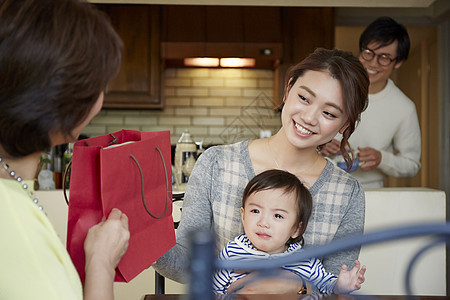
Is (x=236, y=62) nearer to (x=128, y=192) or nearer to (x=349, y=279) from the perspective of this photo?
(x=349, y=279)

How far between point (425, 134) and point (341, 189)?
4.00m

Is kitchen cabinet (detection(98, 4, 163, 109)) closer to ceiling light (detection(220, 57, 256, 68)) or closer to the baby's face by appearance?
ceiling light (detection(220, 57, 256, 68))

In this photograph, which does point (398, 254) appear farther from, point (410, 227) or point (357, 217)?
point (410, 227)

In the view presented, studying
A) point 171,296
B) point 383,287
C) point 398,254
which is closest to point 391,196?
point 398,254

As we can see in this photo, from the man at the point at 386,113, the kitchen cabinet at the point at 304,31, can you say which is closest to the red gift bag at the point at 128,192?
the man at the point at 386,113

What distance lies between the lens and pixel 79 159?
0.92 m

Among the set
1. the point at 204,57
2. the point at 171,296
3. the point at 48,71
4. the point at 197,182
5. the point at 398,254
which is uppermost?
the point at 204,57

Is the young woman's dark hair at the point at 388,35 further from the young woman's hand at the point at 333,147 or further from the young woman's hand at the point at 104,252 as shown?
the young woman's hand at the point at 104,252

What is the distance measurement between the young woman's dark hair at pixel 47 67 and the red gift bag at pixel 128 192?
124mm

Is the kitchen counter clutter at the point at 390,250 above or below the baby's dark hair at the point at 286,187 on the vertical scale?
below

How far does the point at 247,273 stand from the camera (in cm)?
138

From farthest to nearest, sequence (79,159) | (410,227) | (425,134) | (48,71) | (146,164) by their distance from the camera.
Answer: (425,134), (146,164), (79,159), (48,71), (410,227)

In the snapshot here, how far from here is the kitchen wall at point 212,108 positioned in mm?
4480

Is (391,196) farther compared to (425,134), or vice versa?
(425,134)
